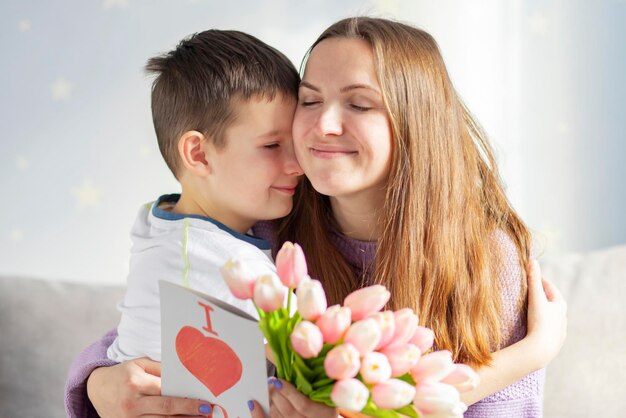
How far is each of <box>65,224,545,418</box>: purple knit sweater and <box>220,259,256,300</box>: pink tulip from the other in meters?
0.66

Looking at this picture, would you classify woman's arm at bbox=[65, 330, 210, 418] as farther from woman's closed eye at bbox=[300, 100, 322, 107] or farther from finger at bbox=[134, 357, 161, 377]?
woman's closed eye at bbox=[300, 100, 322, 107]

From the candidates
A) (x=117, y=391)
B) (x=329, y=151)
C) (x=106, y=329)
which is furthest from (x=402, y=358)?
(x=106, y=329)

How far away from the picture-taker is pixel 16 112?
2727mm

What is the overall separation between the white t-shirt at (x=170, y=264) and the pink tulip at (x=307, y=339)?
393 mm

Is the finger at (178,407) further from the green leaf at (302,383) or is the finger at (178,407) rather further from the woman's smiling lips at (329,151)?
the woman's smiling lips at (329,151)

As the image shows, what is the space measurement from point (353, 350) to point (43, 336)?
4.74 feet

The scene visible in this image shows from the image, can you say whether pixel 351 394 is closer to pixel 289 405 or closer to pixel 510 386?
pixel 289 405

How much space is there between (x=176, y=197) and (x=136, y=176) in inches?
42.1

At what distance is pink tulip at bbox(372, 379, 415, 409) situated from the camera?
932 millimetres

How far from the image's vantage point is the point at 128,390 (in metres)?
1.41

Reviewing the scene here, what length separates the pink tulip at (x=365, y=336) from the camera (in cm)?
93

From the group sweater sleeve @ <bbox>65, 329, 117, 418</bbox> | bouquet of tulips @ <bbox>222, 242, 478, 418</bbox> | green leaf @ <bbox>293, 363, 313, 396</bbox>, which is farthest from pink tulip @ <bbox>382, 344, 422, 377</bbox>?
sweater sleeve @ <bbox>65, 329, 117, 418</bbox>

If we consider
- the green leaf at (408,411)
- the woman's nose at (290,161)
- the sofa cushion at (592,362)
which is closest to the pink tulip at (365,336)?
the green leaf at (408,411)

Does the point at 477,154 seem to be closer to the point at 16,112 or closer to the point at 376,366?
the point at 376,366
